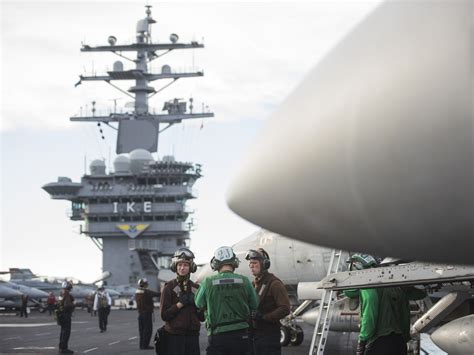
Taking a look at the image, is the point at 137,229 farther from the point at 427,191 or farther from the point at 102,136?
the point at 427,191

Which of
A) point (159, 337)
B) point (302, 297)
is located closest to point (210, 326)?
point (159, 337)

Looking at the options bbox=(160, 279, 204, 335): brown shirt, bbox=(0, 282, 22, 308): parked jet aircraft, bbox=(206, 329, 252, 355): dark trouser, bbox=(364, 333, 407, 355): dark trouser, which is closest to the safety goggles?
bbox=(160, 279, 204, 335): brown shirt

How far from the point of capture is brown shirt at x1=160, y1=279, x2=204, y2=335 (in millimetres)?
8672

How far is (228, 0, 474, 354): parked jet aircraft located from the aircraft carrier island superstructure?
6827 cm

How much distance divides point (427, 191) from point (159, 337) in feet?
19.0

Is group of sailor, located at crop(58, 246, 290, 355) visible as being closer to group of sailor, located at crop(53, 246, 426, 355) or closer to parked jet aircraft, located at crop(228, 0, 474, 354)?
group of sailor, located at crop(53, 246, 426, 355)

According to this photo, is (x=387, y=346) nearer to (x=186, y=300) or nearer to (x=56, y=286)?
(x=186, y=300)

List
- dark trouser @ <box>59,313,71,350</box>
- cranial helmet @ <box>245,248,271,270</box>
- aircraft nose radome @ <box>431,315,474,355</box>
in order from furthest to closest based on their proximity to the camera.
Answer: dark trouser @ <box>59,313,71,350</box>, aircraft nose radome @ <box>431,315,474,355</box>, cranial helmet @ <box>245,248,271,270</box>

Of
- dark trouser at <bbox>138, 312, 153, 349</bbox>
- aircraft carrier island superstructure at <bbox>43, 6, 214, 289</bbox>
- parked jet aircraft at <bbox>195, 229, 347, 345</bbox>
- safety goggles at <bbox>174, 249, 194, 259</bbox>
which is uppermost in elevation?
aircraft carrier island superstructure at <bbox>43, 6, 214, 289</bbox>

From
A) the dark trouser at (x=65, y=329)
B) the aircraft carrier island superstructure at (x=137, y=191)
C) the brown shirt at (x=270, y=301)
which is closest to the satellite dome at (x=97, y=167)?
the aircraft carrier island superstructure at (x=137, y=191)

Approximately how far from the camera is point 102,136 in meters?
75.2

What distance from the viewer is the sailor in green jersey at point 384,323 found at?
878 centimetres

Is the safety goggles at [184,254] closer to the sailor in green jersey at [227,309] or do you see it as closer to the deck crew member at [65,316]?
the sailor in green jersey at [227,309]

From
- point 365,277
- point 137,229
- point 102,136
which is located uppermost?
point 102,136
